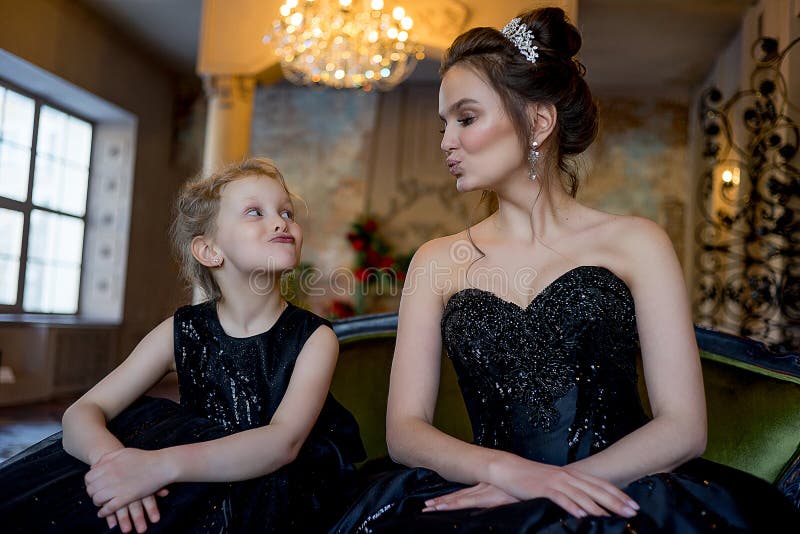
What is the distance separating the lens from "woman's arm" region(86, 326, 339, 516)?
55.2 inches

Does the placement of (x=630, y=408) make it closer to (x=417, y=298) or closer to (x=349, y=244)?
(x=417, y=298)

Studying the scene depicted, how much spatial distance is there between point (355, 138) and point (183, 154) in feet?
7.27

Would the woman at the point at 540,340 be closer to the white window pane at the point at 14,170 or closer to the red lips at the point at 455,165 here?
the red lips at the point at 455,165

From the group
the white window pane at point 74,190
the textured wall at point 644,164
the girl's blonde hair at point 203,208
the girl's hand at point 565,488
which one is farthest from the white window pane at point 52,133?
the girl's hand at point 565,488

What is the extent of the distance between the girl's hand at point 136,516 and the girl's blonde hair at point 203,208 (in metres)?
0.68

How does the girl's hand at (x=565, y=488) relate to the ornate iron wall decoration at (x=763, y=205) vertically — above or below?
below

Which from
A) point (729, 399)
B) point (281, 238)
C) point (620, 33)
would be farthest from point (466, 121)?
point (620, 33)

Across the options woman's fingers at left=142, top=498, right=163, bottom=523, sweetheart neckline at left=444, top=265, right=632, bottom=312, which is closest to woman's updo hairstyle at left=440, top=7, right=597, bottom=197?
sweetheart neckline at left=444, top=265, right=632, bottom=312

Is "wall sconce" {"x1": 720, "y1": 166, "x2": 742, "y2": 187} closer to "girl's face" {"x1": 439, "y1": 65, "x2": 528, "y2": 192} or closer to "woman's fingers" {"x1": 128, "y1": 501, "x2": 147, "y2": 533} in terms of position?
"girl's face" {"x1": 439, "y1": 65, "x2": 528, "y2": 192}

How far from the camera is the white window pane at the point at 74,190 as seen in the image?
8.32m

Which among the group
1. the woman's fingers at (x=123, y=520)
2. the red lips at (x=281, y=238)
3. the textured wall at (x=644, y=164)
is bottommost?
the woman's fingers at (x=123, y=520)

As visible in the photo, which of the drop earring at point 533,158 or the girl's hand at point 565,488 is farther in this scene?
the drop earring at point 533,158

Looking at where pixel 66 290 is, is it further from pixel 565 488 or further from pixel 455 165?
pixel 565 488

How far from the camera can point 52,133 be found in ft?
26.2
